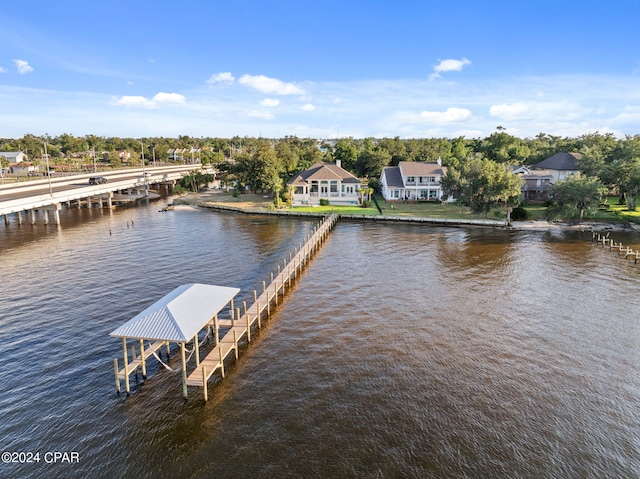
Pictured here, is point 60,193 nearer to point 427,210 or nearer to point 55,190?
point 55,190

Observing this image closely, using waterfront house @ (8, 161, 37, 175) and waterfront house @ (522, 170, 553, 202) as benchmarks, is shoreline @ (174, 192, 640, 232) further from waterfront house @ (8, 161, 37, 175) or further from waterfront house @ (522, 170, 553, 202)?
waterfront house @ (8, 161, 37, 175)

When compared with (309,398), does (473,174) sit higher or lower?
higher

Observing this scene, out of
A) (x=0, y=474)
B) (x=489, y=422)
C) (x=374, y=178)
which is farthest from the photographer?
(x=374, y=178)

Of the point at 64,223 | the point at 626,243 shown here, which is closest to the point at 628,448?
the point at 626,243

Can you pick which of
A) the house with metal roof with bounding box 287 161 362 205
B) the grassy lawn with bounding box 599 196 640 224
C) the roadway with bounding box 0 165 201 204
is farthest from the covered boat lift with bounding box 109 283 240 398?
the grassy lawn with bounding box 599 196 640 224

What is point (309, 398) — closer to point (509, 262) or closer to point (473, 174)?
point (509, 262)

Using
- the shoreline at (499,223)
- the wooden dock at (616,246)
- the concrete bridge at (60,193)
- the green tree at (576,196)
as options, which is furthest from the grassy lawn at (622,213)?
the concrete bridge at (60,193)
